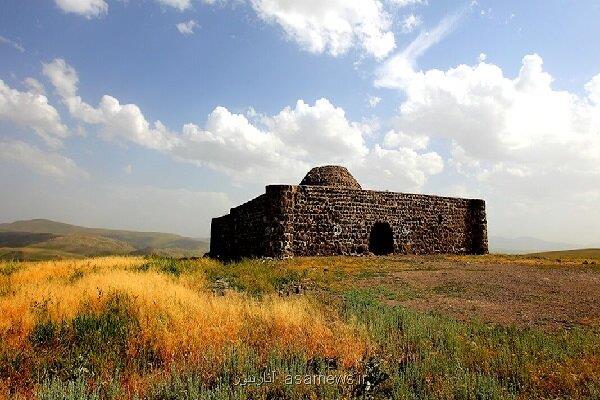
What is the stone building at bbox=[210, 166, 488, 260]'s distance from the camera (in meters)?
17.2

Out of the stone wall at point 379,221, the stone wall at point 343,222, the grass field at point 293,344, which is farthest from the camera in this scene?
the stone wall at point 379,221

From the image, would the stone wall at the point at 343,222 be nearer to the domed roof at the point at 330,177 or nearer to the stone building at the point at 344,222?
the stone building at the point at 344,222

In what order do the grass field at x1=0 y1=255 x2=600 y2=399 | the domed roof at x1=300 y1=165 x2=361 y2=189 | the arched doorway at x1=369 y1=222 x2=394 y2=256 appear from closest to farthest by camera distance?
the grass field at x1=0 y1=255 x2=600 y2=399 → the arched doorway at x1=369 y1=222 x2=394 y2=256 → the domed roof at x1=300 y1=165 x2=361 y2=189

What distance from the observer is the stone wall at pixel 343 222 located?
17.1m

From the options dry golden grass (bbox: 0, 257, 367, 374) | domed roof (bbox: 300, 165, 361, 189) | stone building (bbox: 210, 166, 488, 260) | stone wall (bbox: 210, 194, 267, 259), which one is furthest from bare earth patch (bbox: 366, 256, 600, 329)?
domed roof (bbox: 300, 165, 361, 189)

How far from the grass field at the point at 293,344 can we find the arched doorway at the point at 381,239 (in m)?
10.6

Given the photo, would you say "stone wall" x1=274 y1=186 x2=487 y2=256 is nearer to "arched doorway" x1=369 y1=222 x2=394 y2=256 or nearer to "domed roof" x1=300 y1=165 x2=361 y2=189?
"arched doorway" x1=369 y1=222 x2=394 y2=256

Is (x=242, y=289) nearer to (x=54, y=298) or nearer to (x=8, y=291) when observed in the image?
(x=54, y=298)

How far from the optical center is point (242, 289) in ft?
31.4

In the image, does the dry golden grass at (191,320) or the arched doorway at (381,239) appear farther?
the arched doorway at (381,239)

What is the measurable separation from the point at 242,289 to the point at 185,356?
461cm

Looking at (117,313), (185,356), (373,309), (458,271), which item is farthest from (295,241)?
(185,356)

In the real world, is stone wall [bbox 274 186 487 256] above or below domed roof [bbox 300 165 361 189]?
below

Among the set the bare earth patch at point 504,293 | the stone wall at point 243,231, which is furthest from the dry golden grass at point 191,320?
the stone wall at point 243,231
